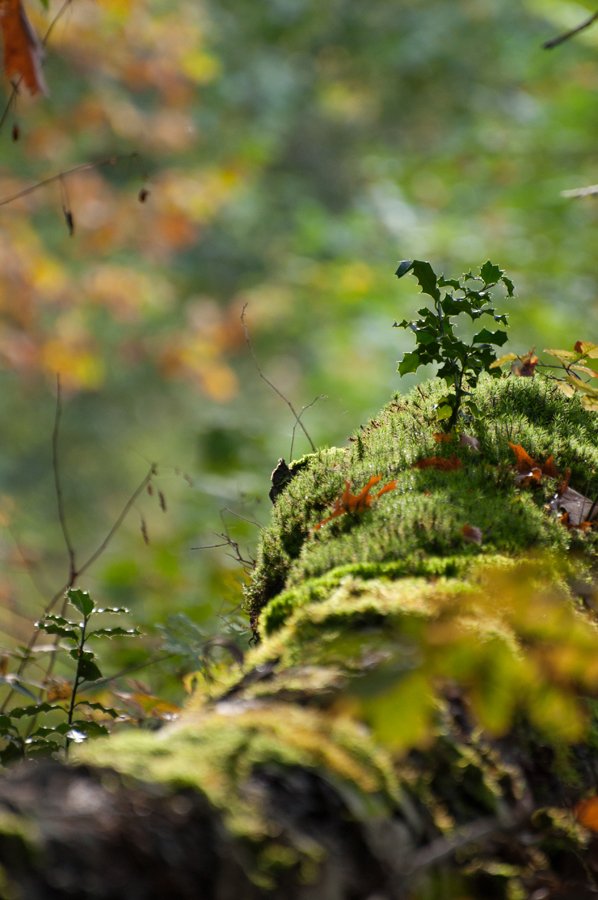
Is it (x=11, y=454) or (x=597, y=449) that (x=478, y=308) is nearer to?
(x=597, y=449)

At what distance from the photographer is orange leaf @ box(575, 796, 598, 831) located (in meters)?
1.18

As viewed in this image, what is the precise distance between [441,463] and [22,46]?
4.92 ft

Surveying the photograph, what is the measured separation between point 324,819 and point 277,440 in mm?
5858

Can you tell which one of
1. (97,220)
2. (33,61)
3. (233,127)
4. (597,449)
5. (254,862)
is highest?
(233,127)

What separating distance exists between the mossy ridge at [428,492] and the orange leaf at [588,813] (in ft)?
1.50

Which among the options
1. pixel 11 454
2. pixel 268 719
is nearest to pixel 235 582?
pixel 268 719

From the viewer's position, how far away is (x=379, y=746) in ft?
3.52

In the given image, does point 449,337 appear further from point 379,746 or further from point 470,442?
point 379,746

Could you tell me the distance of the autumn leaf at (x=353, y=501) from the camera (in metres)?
1.83

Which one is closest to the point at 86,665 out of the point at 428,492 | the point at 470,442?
the point at 428,492

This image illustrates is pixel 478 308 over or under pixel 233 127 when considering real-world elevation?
under

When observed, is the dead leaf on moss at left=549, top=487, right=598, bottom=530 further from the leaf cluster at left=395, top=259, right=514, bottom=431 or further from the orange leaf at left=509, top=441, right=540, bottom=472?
the leaf cluster at left=395, top=259, right=514, bottom=431

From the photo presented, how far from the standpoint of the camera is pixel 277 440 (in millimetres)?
6789

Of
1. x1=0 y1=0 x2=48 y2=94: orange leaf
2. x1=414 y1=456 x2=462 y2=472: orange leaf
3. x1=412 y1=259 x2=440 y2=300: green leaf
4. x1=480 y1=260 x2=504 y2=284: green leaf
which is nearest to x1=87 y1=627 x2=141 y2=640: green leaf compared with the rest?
x1=414 y1=456 x2=462 y2=472: orange leaf
